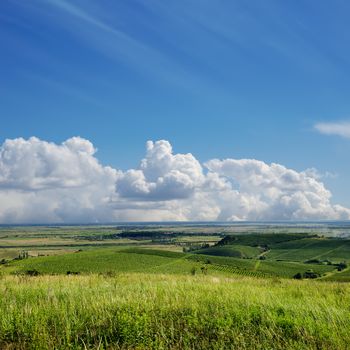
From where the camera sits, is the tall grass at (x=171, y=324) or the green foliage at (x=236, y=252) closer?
the tall grass at (x=171, y=324)

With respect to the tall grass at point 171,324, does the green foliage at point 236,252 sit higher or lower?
lower

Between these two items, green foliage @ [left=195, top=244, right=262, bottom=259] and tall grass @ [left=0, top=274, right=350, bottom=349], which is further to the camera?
green foliage @ [left=195, top=244, right=262, bottom=259]

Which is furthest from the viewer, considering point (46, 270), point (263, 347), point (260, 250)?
point (260, 250)

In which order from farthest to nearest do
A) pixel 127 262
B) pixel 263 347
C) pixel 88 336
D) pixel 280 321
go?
pixel 127 262
pixel 280 321
pixel 88 336
pixel 263 347

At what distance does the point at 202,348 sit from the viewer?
26.4 ft

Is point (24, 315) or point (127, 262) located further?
point (127, 262)

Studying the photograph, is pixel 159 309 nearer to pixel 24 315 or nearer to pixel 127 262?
pixel 24 315

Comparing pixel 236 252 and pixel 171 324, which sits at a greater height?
pixel 171 324

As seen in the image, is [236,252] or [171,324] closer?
[171,324]

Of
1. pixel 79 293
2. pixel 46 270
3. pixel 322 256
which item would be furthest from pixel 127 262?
pixel 79 293

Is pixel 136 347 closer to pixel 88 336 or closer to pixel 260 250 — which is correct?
pixel 88 336

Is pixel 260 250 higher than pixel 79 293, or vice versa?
pixel 79 293

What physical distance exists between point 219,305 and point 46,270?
86481 millimetres

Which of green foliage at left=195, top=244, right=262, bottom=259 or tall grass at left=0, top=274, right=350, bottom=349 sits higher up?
tall grass at left=0, top=274, right=350, bottom=349
